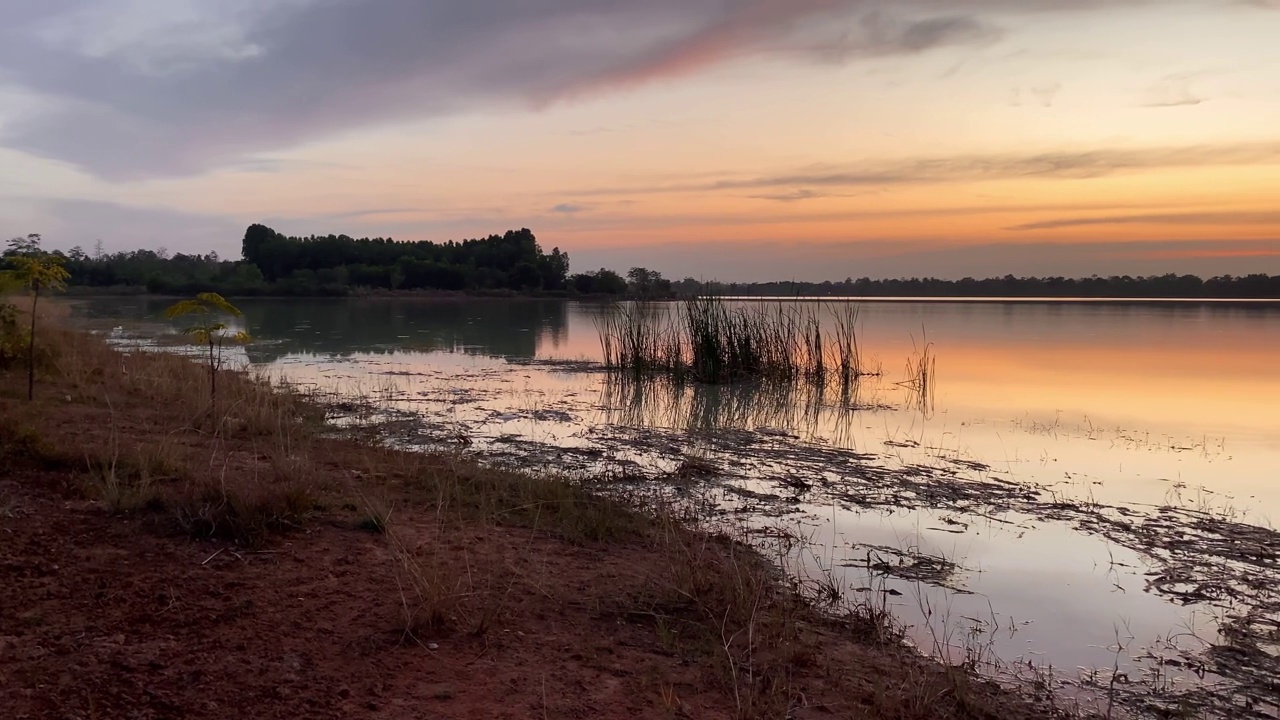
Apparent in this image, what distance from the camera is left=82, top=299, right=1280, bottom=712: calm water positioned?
421 centimetres

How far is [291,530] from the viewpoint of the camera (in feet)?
13.7

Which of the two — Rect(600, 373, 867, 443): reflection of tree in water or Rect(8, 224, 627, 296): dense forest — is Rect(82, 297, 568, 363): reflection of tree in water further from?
Rect(8, 224, 627, 296): dense forest

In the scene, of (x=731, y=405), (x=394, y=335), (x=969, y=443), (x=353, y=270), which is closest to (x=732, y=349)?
(x=731, y=405)

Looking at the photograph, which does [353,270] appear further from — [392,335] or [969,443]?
[969,443]

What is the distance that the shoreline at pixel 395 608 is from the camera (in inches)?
106

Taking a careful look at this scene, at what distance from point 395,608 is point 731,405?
9.01m

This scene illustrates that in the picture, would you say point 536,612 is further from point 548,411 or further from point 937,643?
point 548,411

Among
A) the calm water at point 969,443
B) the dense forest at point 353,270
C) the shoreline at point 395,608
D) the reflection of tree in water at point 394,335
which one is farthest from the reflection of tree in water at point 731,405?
the dense forest at point 353,270

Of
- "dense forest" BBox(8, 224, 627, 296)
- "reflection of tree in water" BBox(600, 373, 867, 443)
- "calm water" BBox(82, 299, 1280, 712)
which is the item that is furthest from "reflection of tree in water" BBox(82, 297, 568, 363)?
"dense forest" BBox(8, 224, 627, 296)

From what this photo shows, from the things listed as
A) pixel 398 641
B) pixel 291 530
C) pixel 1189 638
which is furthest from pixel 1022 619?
pixel 291 530

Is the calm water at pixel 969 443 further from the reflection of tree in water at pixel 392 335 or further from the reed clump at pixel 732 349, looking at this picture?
the reed clump at pixel 732 349

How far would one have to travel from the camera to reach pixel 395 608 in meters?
3.35

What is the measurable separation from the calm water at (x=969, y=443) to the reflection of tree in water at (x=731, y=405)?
8 cm

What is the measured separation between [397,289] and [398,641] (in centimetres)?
6734
